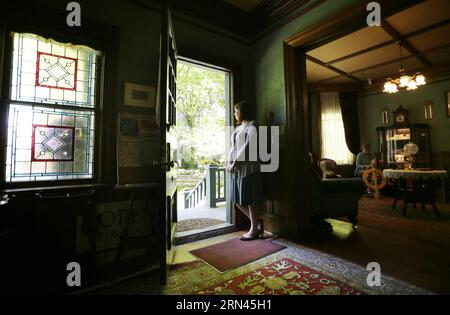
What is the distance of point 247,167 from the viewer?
2.45 metres

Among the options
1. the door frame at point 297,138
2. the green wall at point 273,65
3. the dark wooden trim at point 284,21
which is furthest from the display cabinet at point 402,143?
the dark wooden trim at point 284,21

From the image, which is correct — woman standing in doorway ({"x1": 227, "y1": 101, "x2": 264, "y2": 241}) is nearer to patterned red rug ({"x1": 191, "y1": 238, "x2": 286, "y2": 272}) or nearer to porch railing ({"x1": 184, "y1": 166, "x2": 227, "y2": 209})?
patterned red rug ({"x1": 191, "y1": 238, "x2": 286, "y2": 272})

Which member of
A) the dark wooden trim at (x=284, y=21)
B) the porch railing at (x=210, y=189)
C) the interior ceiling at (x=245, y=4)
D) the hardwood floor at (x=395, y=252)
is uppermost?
the interior ceiling at (x=245, y=4)

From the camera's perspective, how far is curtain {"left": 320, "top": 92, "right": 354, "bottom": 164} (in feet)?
20.7

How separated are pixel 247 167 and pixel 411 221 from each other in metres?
2.67

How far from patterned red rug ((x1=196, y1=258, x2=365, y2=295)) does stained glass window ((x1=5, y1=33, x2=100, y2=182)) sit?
162 cm

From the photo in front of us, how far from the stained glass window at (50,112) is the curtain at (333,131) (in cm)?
599

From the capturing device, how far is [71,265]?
1.76m

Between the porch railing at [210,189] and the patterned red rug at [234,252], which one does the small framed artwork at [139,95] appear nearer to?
the patterned red rug at [234,252]

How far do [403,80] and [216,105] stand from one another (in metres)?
5.14

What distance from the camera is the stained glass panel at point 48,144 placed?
5.77ft

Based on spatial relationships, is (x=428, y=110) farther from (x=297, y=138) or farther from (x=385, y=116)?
(x=297, y=138)

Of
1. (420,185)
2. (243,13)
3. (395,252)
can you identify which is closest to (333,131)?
(420,185)
